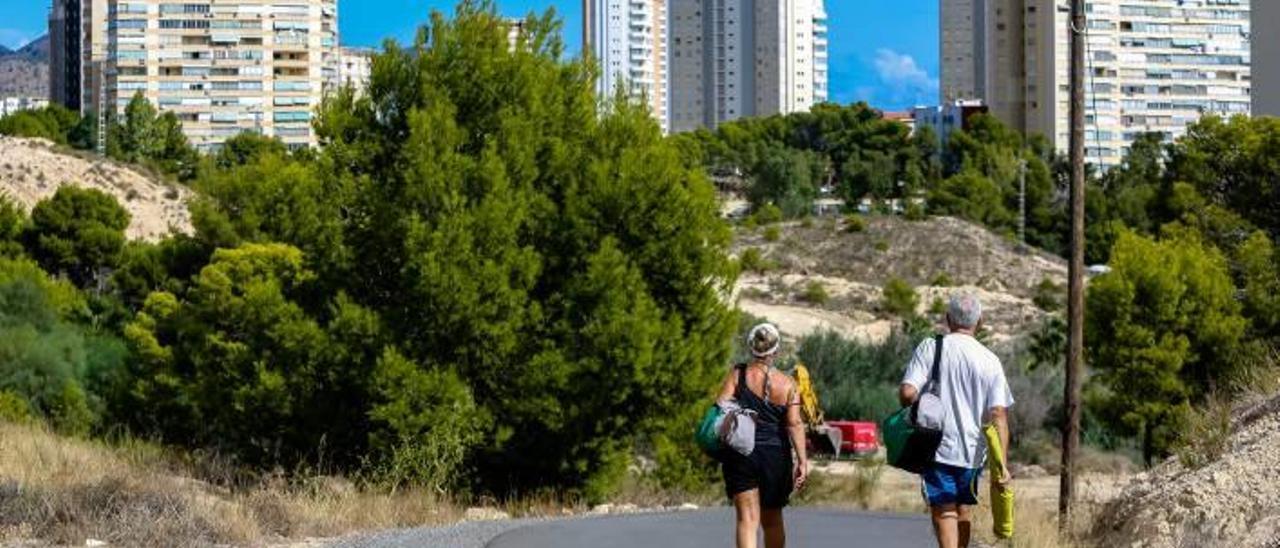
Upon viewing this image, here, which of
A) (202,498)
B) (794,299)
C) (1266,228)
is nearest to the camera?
(202,498)

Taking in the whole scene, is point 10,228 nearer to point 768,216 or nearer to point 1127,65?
point 768,216

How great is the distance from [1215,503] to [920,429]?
5.09 metres

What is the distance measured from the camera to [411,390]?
2359 centimetres

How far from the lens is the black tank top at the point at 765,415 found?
1127 centimetres

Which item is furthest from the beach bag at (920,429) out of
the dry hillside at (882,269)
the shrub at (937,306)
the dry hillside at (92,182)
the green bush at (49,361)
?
the shrub at (937,306)

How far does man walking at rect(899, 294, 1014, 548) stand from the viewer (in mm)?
10867

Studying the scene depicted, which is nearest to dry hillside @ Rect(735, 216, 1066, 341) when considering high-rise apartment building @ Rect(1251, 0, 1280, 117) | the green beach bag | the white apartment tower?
high-rise apartment building @ Rect(1251, 0, 1280, 117)

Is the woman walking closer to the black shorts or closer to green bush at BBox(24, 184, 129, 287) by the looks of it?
the black shorts

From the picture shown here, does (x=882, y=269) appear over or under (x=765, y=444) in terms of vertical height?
over

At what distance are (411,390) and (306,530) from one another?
8206 mm

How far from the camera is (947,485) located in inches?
432

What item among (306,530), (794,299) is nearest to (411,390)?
(306,530)

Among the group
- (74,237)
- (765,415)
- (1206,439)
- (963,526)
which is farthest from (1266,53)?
(74,237)

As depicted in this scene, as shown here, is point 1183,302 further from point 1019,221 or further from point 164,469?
point 1019,221
